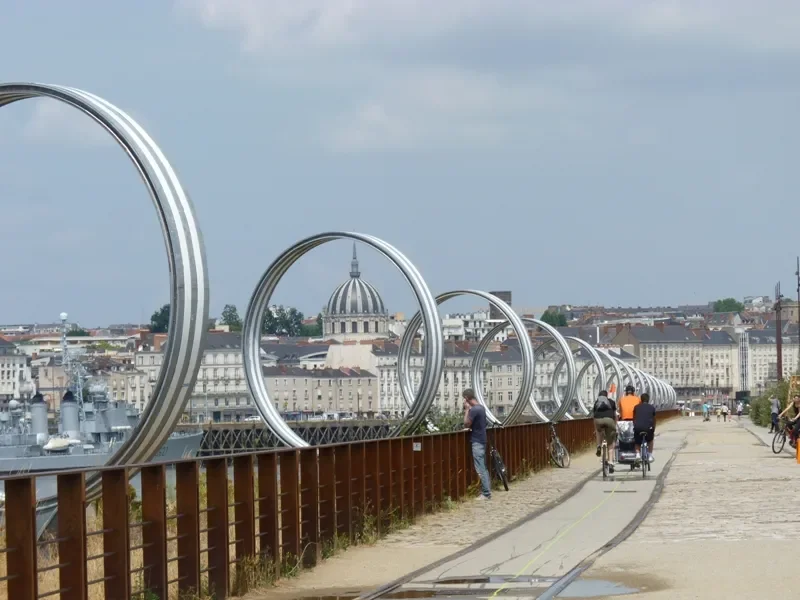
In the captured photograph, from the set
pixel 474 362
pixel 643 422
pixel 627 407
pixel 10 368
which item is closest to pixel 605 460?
pixel 643 422

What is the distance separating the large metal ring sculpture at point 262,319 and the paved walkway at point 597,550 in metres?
1.79

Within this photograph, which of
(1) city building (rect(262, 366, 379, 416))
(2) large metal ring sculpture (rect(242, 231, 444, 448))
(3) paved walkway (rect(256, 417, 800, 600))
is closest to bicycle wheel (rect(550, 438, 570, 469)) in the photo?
(3) paved walkway (rect(256, 417, 800, 600))

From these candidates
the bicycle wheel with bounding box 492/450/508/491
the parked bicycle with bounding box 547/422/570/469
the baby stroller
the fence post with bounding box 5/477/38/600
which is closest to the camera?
the fence post with bounding box 5/477/38/600

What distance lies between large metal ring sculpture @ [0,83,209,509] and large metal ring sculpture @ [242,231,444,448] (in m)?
6.31

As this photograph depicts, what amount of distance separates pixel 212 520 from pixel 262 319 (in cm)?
889

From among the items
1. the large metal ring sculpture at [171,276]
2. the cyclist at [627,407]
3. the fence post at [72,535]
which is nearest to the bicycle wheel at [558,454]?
the cyclist at [627,407]

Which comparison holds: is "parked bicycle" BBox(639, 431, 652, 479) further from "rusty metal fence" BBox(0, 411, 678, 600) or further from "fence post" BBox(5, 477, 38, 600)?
"fence post" BBox(5, 477, 38, 600)

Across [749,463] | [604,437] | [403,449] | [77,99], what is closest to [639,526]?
[403,449]

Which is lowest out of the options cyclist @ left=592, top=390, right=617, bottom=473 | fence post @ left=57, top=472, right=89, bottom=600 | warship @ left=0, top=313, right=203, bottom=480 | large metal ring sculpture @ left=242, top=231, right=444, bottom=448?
warship @ left=0, top=313, right=203, bottom=480

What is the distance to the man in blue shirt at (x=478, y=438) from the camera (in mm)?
23078

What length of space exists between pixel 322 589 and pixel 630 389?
18.6m

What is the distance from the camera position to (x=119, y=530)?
1010 cm

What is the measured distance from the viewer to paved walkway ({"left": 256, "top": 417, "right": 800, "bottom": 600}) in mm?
11875

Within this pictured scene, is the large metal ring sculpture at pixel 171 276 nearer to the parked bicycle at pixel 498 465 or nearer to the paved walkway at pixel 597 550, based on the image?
the paved walkway at pixel 597 550
